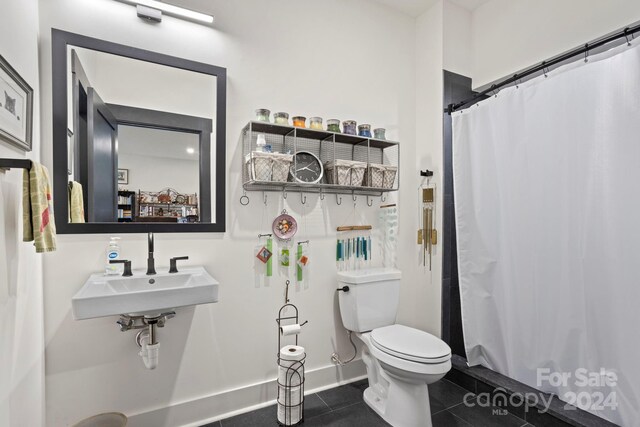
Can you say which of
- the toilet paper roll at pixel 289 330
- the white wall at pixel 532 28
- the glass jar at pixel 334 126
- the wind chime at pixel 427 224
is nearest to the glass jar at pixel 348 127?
the glass jar at pixel 334 126

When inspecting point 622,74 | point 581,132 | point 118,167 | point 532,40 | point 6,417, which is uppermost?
point 532,40

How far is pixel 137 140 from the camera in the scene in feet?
5.59

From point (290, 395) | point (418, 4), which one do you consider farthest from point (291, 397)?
point (418, 4)

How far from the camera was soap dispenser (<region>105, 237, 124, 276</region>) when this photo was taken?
1.58 meters

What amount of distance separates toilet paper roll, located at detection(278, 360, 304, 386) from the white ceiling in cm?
265

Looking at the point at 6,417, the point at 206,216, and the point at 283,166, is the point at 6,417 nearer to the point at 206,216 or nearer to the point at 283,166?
the point at 206,216

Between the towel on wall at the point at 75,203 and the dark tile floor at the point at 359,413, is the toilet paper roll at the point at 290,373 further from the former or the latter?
the towel on wall at the point at 75,203

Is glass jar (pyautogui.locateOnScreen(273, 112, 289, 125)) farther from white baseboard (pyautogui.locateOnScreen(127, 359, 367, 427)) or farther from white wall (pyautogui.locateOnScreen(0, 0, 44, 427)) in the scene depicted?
white baseboard (pyautogui.locateOnScreen(127, 359, 367, 427))

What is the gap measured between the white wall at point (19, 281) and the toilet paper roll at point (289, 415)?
3.70 feet

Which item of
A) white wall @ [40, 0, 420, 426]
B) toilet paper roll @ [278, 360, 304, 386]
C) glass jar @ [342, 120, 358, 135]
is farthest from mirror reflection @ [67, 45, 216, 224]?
toilet paper roll @ [278, 360, 304, 386]

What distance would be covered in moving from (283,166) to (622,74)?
→ 5.74 feet

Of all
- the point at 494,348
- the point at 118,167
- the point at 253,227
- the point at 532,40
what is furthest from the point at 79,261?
the point at 532,40

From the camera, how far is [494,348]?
210 cm

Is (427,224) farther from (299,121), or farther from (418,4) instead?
(418,4)
